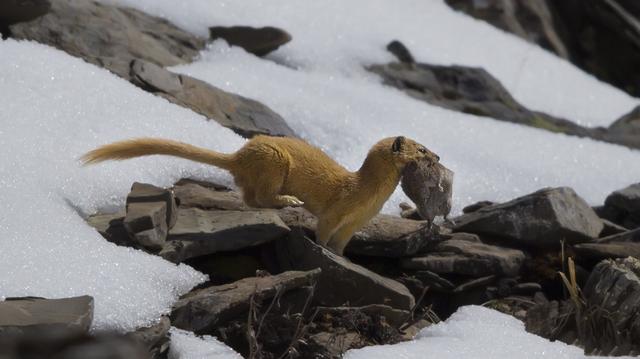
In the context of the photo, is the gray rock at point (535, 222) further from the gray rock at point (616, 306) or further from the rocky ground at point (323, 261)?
the gray rock at point (616, 306)

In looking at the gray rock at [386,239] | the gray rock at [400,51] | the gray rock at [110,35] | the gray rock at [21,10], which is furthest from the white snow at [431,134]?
the gray rock at [21,10]

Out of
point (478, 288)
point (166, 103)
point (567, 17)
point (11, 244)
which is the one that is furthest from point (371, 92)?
point (567, 17)

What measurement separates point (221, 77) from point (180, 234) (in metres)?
2.83

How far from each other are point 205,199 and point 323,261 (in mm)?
870

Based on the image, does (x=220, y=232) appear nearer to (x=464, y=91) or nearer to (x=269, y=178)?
(x=269, y=178)

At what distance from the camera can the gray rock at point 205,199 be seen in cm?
554

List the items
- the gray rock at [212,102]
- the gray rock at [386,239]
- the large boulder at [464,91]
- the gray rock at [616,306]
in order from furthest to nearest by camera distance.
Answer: the large boulder at [464,91], the gray rock at [212,102], the gray rock at [386,239], the gray rock at [616,306]

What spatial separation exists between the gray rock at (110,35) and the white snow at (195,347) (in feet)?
9.05

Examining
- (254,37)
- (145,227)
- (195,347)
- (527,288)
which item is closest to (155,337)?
(195,347)

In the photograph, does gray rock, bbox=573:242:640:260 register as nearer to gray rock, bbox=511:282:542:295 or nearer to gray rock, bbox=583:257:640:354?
gray rock, bbox=511:282:542:295

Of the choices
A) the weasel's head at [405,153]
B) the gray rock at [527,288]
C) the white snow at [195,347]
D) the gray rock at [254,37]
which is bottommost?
the white snow at [195,347]

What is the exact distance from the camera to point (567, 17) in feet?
42.3

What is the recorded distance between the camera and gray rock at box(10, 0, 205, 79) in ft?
23.2

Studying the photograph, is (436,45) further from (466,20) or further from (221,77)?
(221,77)
